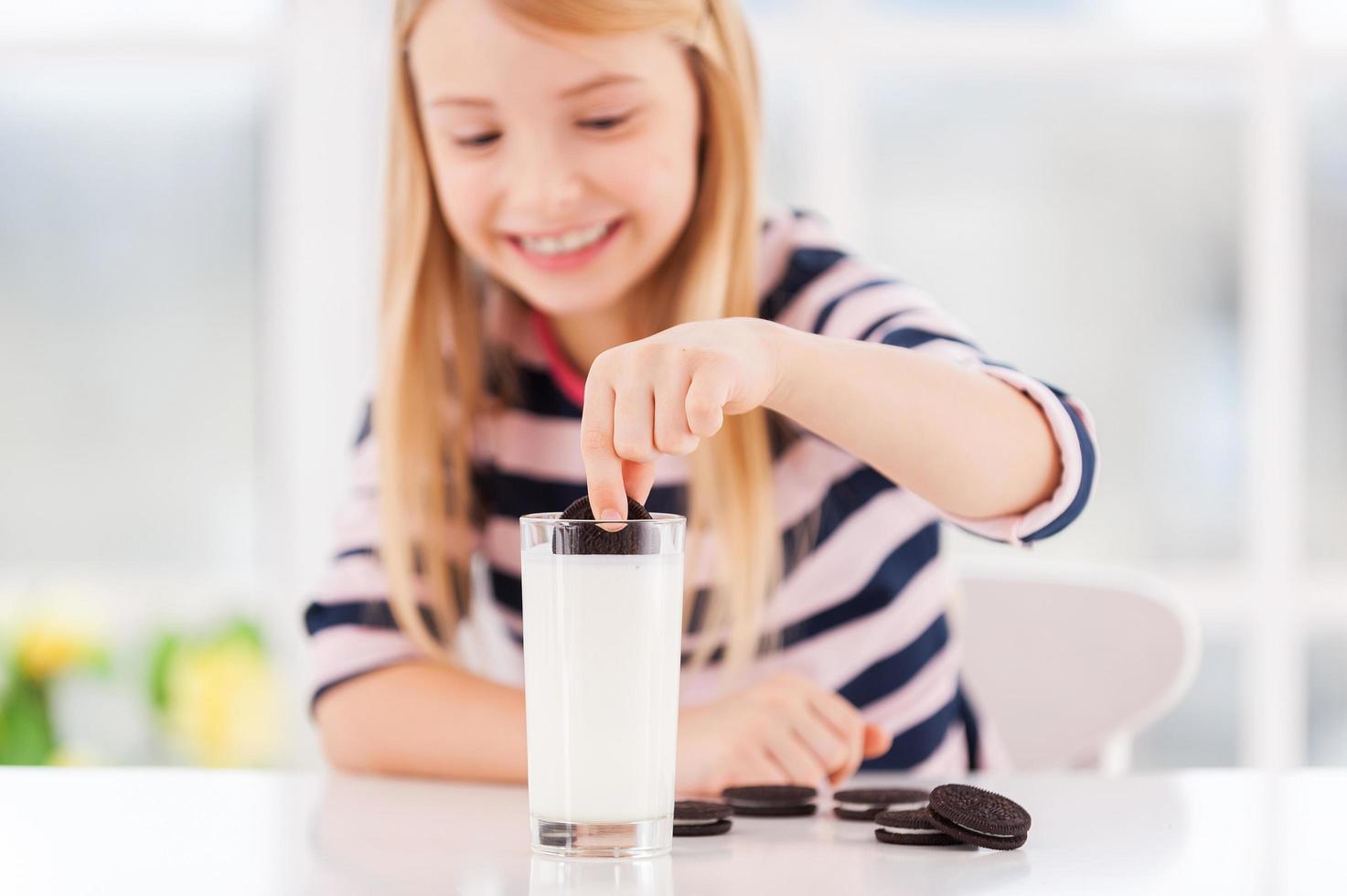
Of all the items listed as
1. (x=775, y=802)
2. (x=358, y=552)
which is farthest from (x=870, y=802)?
(x=358, y=552)

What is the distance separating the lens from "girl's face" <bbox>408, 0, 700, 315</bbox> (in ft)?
3.24

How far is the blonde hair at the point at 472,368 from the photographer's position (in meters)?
1.12

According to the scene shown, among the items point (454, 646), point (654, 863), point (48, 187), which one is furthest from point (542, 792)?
point (48, 187)

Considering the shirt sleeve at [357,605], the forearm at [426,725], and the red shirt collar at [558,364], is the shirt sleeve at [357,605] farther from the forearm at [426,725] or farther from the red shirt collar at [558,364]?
the red shirt collar at [558,364]

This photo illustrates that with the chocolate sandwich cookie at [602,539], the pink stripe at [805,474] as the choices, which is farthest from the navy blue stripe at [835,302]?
the chocolate sandwich cookie at [602,539]

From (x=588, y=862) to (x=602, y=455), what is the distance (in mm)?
190

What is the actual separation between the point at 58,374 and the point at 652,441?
2.18m

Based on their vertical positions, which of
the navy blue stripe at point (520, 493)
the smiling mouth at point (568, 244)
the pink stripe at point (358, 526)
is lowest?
the pink stripe at point (358, 526)

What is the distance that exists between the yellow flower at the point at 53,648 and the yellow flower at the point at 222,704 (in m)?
0.14

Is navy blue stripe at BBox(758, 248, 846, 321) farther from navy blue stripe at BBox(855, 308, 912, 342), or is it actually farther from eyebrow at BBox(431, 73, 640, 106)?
eyebrow at BBox(431, 73, 640, 106)

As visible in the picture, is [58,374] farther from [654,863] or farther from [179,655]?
[654,863]

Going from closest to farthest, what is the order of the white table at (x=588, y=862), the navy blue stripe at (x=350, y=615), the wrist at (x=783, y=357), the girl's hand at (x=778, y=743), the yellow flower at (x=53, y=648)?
the white table at (x=588, y=862) < the wrist at (x=783, y=357) < the girl's hand at (x=778, y=743) < the navy blue stripe at (x=350, y=615) < the yellow flower at (x=53, y=648)

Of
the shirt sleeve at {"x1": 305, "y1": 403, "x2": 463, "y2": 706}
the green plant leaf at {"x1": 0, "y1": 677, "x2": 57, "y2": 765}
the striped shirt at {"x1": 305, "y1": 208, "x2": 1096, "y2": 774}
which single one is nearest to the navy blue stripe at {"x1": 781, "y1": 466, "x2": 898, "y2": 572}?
the striped shirt at {"x1": 305, "y1": 208, "x2": 1096, "y2": 774}

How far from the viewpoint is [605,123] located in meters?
1.03
